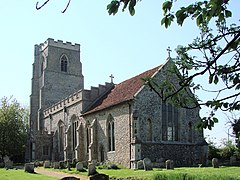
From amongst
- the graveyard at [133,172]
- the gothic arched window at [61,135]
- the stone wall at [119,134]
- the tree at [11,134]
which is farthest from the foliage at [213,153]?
the tree at [11,134]

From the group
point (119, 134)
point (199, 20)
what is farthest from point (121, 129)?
point (199, 20)

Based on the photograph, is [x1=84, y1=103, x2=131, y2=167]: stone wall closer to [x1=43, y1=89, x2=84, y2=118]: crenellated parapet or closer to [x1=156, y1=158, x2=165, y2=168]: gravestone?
[x1=156, y1=158, x2=165, y2=168]: gravestone

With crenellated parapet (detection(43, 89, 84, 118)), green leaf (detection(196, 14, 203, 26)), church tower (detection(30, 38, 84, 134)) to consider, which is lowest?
green leaf (detection(196, 14, 203, 26))

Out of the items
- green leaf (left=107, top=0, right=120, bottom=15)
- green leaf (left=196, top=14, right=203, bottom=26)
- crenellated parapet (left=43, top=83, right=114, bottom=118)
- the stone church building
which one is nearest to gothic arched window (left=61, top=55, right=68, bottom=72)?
the stone church building

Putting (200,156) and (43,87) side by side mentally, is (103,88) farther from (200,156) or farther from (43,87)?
(43,87)

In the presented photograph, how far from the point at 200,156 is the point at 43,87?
27531 mm

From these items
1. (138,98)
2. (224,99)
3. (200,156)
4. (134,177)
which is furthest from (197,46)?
(200,156)

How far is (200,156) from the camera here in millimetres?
29625

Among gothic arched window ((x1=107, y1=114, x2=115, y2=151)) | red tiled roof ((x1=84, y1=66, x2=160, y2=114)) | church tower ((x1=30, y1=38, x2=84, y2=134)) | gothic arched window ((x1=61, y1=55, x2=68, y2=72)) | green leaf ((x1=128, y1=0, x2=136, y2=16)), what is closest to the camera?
green leaf ((x1=128, y1=0, x2=136, y2=16))

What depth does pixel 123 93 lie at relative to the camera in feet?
99.9

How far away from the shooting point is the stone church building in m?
27.2

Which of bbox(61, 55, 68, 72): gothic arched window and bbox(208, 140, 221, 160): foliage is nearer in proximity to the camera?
bbox(208, 140, 221, 160): foliage

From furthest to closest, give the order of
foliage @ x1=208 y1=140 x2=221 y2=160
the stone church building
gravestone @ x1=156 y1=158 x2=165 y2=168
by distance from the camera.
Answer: foliage @ x1=208 y1=140 x2=221 y2=160
the stone church building
gravestone @ x1=156 y1=158 x2=165 y2=168

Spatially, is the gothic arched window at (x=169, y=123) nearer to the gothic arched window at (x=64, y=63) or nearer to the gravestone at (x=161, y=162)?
the gravestone at (x=161, y=162)
